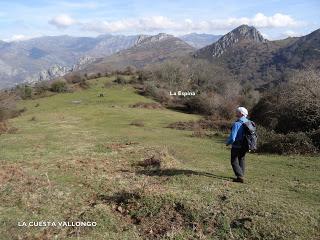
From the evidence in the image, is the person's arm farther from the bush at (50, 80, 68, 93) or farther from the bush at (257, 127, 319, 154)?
the bush at (50, 80, 68, 93)

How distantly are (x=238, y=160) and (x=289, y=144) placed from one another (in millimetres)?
8739

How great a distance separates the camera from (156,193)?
43.4ft

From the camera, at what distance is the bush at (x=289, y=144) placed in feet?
70.4

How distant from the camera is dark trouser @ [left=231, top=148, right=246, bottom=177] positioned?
46.4 feet

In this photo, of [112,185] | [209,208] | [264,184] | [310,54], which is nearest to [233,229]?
[209,208]

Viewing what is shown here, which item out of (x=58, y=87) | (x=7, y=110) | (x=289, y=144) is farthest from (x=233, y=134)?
(x=58, y=87)

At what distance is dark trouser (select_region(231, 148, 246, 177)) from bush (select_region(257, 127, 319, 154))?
27.0 feet


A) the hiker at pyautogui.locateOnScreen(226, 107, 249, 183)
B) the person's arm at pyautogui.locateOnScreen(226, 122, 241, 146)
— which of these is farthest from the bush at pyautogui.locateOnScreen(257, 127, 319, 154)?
the person's arm at pyautogui.locateOnScreen(226, 122, 241, 146)

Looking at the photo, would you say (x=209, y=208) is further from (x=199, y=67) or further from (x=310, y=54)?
(x=310, y=54)

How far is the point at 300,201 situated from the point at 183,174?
480cm

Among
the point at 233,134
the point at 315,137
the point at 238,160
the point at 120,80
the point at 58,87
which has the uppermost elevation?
the point at 233,134

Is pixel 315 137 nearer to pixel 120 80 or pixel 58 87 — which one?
pixel 58 87

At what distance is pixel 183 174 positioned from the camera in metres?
16.0

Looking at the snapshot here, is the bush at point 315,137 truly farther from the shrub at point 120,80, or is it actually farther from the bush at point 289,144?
the shrub at point 120,80
